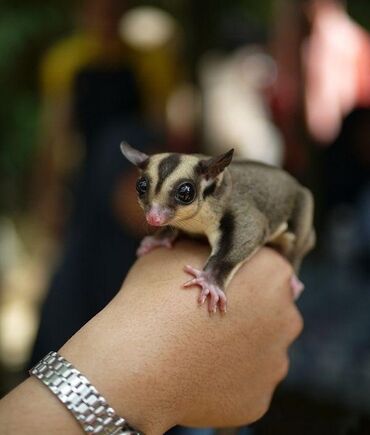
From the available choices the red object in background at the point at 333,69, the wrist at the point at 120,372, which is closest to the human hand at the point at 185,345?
the wrist at the point at 120,372

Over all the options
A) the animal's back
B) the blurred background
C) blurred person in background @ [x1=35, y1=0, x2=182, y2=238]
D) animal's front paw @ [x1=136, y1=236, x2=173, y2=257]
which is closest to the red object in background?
the blurred background

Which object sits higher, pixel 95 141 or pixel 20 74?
pixel 20 74

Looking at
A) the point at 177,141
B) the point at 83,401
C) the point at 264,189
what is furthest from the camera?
the point at 177,141

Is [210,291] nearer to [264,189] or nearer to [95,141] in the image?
[264,189]

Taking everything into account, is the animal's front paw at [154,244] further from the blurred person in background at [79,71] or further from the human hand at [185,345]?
the blurred person in background at [79,71]

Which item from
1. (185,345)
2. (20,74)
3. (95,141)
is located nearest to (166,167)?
(185,345)

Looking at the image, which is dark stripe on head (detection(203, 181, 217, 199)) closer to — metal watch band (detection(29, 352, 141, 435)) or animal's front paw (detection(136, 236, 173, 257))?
animal's front paw (detection(136, 236, 173, 257))

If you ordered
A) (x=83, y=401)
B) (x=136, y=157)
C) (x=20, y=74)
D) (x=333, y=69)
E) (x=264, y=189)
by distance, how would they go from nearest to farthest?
1. (x=83, y=401)
2. (x=136, y=157)
3. (x=264, y=189)
4. (x=333, y=69)
5. (x=20, y=74)
